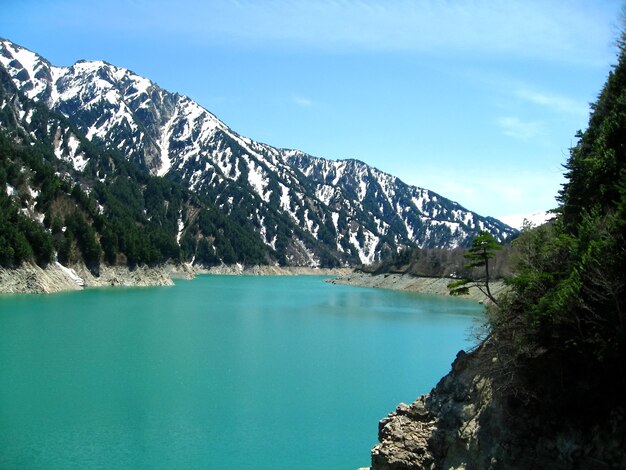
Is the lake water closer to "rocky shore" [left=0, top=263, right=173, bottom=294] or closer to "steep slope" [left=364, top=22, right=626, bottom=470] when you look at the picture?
"steep slope" [left=364, top=22, right=626, bottom=470]

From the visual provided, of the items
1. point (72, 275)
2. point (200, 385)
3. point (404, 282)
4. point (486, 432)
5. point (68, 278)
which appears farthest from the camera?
point (404, 282)

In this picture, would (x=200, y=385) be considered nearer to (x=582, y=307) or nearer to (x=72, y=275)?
(x=582, y=307)

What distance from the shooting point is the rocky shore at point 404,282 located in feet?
407

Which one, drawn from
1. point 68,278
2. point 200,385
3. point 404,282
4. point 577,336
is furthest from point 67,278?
point 577,336

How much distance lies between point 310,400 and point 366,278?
142407mm

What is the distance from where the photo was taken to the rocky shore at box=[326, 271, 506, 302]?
124156mm

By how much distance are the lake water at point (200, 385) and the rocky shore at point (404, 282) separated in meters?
56.4

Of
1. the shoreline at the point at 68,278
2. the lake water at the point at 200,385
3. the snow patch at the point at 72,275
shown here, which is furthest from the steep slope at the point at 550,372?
the snow patch at the point at 72,275

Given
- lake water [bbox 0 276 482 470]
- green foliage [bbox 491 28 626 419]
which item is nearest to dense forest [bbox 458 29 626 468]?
green foliage [bbox 491 28 626 419]

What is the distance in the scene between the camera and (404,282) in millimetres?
148750

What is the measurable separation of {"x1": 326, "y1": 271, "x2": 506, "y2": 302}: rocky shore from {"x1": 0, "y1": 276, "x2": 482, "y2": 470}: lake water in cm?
5640

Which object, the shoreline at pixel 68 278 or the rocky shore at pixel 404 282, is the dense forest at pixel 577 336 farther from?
the rocky shore at pixel 404 282

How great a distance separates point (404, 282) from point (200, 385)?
11926 centimetres

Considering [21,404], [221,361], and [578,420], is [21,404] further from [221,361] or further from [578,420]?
[578,420]
